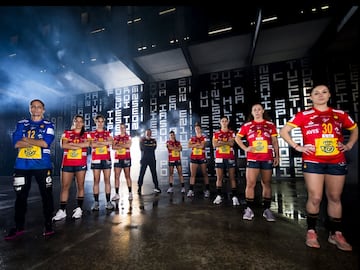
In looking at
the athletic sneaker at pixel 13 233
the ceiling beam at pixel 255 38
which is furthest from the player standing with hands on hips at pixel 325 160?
the ceiling beam at pixel 255 38

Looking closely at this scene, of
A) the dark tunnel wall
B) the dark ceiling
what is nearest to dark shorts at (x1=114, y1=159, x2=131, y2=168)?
the dark tunnel wall

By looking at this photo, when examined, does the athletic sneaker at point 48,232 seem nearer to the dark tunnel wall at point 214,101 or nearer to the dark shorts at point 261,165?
the dark shorts at point 261,165

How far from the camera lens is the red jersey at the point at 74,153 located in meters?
3.15

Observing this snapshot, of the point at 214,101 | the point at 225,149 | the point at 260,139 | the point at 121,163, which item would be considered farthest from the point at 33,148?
the point at 214,101

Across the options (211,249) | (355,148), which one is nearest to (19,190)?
(211,249)

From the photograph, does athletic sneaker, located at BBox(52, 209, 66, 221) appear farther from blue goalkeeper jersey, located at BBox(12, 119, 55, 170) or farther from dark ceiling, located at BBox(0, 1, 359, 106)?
dark ceiling, located at BBox(0, 1, 359, 106)

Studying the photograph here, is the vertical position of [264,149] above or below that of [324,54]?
below

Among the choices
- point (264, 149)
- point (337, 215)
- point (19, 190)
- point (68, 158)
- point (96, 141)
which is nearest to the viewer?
point (337, 215)

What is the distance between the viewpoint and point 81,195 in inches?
131

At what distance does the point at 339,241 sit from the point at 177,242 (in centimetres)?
171

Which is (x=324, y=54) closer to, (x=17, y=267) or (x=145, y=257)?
(x=145, y=257)

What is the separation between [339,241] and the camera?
1.91m

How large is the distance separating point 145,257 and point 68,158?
2.24 metres

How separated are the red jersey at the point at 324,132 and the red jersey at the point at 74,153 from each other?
340 cm
